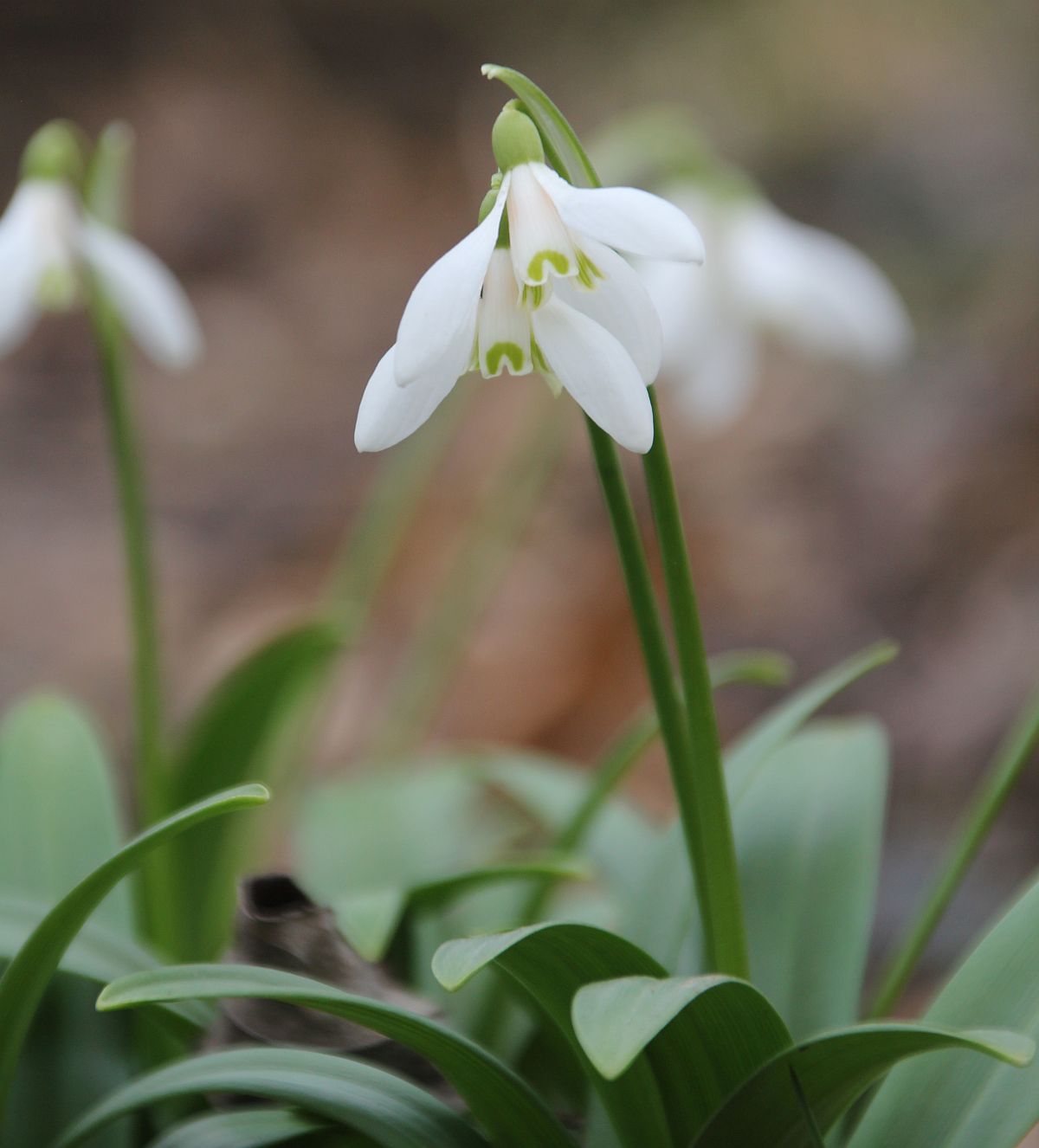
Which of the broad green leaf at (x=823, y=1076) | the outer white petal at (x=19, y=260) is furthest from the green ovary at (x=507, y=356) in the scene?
the outer white petal at (x=19, y=260)

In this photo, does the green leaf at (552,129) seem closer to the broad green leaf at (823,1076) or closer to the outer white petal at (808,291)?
the broad green leaf at (823,1076)

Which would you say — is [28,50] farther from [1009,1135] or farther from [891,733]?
[1009,1135]

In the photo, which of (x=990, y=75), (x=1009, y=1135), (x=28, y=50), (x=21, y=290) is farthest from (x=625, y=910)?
(x=28, y=50)

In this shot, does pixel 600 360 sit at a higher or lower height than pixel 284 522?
lower

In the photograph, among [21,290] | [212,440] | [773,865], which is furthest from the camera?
[212,440]

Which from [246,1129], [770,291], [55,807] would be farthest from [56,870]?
[770,291]

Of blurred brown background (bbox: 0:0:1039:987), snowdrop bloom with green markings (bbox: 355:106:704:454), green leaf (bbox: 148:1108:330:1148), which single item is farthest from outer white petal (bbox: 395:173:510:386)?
blurred brown background (bbox: 0:0:1039:987)

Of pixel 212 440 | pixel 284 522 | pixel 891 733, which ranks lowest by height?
pixel 891 733

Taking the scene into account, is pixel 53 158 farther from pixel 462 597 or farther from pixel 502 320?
pixel 462 597
